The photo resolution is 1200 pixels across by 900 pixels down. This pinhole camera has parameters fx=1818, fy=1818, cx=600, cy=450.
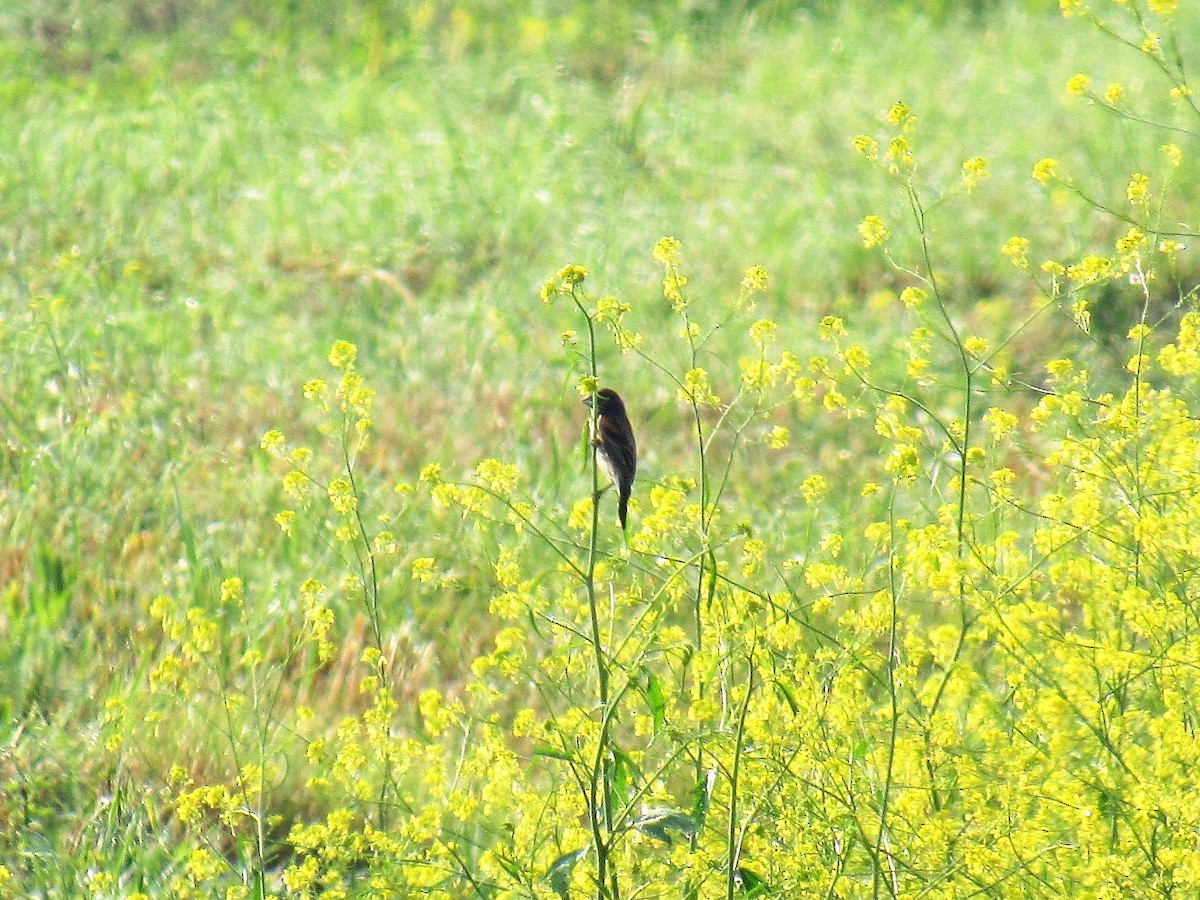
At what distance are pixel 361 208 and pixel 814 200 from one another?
1.72 meters

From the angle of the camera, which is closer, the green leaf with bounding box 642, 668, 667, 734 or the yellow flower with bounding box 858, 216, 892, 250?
the green leaf with bounding box 642, 668, 667, 734

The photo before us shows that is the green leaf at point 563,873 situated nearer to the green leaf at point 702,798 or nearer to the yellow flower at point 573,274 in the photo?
the green leaf at point 702,798

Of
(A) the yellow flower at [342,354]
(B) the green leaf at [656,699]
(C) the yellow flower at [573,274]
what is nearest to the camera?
(C) the yellow flower at [573,274]

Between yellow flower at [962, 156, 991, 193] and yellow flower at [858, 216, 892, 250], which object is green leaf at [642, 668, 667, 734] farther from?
yellow flower at [962, 156, 991, 193]

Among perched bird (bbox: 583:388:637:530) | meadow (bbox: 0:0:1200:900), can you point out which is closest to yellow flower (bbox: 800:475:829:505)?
meadow (bbox: 0:0:1200:900)

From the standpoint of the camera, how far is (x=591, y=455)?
3.18 metres

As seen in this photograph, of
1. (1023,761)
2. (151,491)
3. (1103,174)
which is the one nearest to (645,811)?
(1023,761)

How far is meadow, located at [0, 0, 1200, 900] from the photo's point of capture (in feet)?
→ 8.36

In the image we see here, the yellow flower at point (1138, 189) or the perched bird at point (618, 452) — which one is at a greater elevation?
the yellow flower at point (1138, 189)

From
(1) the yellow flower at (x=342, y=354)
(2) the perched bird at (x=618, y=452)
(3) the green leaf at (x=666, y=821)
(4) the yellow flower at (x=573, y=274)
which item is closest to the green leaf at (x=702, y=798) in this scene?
(3) the green leaf at (x=666, y=821)

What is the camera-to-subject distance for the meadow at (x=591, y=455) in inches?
100

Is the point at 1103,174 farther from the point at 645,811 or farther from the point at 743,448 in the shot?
the point at 645,811

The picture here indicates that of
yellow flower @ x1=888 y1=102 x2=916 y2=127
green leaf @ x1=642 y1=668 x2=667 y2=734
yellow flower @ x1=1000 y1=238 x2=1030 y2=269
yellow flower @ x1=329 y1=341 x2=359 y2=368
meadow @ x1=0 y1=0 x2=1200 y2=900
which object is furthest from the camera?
yellow flower @ x1=1000 y1=238 x2=1030 y2=269

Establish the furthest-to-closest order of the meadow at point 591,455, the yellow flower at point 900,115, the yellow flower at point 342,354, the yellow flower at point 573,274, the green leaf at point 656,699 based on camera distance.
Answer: the yellow flower at point 900,115, the yellow flower at point 342,354, the meadow at point 591,455, the green leaf at point 656,699, the yellow flower at point 573,274
